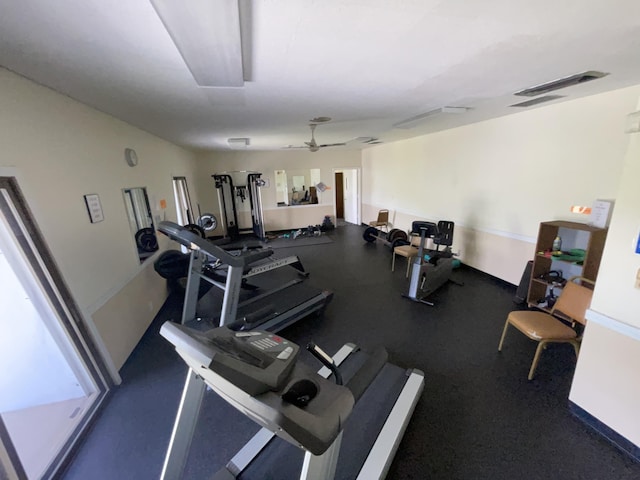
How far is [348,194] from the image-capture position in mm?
9125

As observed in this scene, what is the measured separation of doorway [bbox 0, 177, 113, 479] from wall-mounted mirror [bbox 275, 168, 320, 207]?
20.8 feet

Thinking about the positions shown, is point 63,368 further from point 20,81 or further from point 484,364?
point 484,364

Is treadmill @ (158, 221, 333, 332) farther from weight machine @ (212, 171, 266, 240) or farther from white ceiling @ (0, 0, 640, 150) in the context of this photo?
weight machine @ (212, 171, 266, 240)

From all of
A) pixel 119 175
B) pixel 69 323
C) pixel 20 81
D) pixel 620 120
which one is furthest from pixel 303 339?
pixel 620 120

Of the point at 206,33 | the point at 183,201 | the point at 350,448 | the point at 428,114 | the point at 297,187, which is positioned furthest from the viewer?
the point at 297,187

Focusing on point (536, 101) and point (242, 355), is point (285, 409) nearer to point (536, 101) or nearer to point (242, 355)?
point (242, 355)

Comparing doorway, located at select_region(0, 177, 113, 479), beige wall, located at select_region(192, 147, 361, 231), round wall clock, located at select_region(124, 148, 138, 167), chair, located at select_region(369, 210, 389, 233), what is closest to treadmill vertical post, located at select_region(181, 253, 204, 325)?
doorway, located at select_region(0, 177, 113, 479)

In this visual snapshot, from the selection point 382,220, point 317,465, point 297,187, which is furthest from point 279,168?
point 317,465

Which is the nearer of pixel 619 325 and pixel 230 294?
pixel 619 325

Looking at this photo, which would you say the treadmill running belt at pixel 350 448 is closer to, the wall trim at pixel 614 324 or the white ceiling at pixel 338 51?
the wall trim at pixel 614 324

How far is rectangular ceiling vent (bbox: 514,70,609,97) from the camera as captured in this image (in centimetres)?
206

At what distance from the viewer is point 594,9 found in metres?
1.17

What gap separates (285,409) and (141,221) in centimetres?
349

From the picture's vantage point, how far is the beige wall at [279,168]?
291 inches
